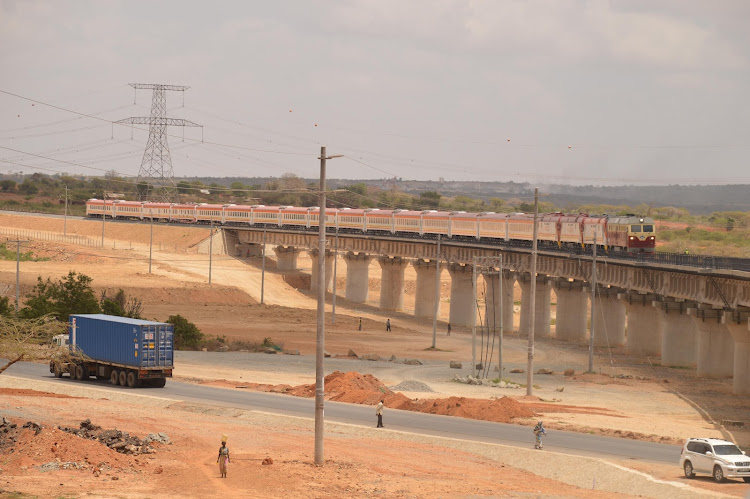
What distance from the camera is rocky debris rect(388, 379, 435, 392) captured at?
193ft

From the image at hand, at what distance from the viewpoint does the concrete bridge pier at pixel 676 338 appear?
83062 mm

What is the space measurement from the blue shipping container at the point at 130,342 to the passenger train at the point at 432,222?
4991 cm

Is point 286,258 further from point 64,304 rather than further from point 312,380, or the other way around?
point 312,380

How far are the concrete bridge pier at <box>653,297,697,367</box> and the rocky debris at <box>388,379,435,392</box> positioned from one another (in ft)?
100

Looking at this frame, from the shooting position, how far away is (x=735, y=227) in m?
195

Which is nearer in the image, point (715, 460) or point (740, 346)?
point (715, 460)

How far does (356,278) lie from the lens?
136 meters

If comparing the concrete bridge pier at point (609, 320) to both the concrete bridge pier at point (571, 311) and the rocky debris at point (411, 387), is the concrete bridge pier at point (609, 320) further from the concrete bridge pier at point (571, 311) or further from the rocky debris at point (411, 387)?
the rocky debris at point (411, 387)

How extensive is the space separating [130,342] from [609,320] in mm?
59227

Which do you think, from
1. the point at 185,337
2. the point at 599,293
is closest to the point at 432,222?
the point at 599,293

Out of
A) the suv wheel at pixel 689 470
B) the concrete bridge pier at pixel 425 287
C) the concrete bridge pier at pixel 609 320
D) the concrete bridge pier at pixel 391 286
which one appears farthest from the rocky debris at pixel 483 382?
the concrete bridge pier at pixel 391 286

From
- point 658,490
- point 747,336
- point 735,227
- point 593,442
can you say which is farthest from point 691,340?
point 735,227

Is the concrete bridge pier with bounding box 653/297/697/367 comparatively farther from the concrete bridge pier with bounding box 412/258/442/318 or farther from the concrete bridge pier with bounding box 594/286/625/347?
the concrete bridge pier with bounding box 412/258/442/318

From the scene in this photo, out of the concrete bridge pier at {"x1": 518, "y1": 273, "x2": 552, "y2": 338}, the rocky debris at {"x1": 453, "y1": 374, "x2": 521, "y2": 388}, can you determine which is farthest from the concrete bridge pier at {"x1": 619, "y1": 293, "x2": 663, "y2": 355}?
the rocky debris at {"x1": 453, "y1": 374, "x2": 521, "y2": 388}
